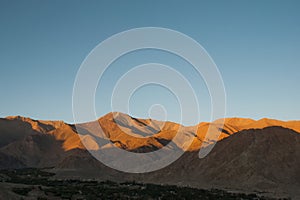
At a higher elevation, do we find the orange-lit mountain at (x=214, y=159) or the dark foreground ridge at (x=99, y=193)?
the orange-lit mountain at (x=214, y=159)

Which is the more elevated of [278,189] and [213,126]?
[213,126]

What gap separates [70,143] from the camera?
12594 cm

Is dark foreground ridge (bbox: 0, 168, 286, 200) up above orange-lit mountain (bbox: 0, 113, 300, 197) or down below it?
below

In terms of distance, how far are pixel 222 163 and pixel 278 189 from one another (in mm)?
17022

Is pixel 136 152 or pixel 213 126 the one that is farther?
pixel 213 126

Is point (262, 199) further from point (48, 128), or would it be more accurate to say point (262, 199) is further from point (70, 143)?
point (48, 128)

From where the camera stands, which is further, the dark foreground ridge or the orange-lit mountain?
the orange-lit mountain

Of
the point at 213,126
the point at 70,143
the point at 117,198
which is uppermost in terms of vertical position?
the point at 213,126

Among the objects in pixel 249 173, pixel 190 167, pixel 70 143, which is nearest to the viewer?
pixel 249 173

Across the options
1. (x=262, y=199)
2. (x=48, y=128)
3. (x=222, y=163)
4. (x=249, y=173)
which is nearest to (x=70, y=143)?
(x=48, y=128)

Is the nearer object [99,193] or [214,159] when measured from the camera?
[99,193]

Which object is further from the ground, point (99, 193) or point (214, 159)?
point (214, 159)

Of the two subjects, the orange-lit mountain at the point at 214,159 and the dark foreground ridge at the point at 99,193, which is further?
the orange-lit mountain at the point at 214,159

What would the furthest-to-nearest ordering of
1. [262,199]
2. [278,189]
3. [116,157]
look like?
[116,157], [278,189], [262,199]
